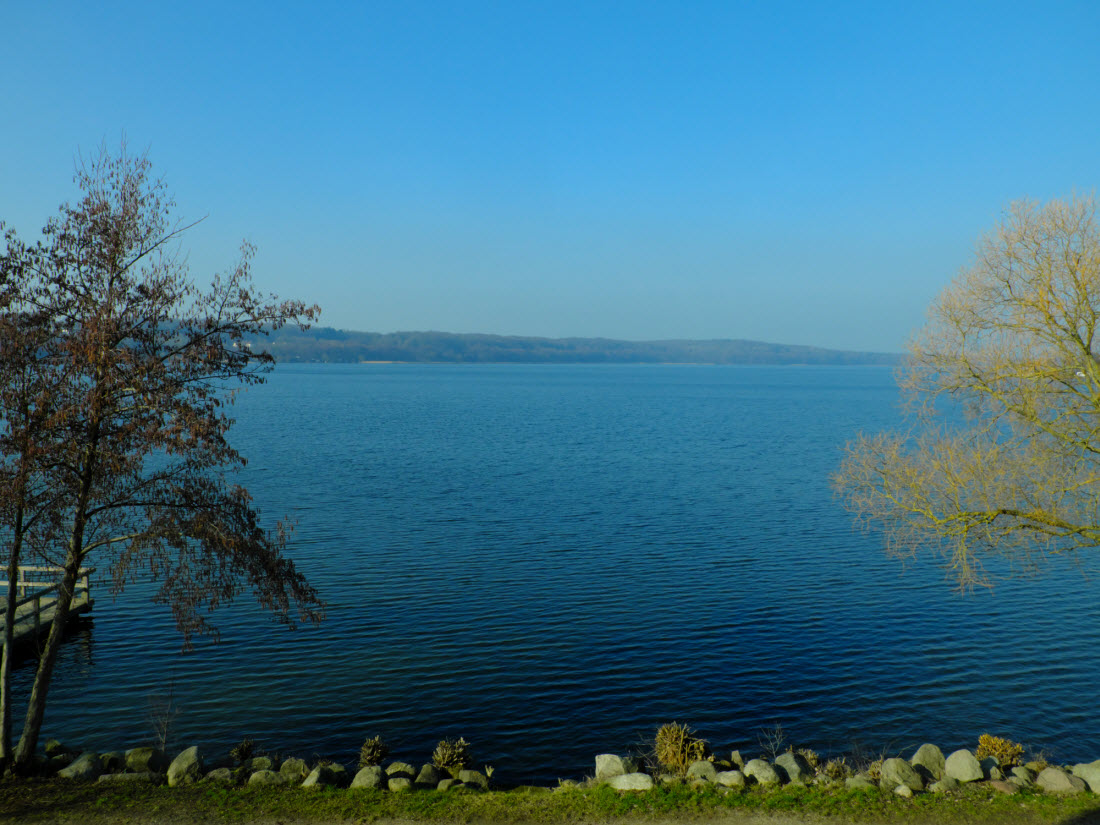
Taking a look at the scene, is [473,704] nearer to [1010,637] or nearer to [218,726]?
[218,726]

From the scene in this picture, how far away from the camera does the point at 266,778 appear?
48.2ft

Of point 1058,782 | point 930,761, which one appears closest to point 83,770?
point 930,761

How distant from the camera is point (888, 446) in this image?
72.6ft

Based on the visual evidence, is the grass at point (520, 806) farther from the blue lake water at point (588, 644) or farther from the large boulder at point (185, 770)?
the blue lake water at point (588, 644)

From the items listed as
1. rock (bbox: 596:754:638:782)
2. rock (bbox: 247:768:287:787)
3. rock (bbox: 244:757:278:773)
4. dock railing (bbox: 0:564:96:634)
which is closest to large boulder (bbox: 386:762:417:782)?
rock (bbox: 247:768:287:787)

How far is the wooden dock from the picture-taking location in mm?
23406

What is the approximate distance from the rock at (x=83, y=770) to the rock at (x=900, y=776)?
46.1ft

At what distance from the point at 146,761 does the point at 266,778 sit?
2.68 metres

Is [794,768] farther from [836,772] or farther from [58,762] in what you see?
[58,762]

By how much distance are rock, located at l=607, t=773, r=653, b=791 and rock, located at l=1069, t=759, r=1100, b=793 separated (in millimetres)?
7631

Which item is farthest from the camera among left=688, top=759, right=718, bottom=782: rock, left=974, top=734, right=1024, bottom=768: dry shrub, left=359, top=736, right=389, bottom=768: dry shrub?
left=359, top=736, right=389, bottom=768: dry shrub

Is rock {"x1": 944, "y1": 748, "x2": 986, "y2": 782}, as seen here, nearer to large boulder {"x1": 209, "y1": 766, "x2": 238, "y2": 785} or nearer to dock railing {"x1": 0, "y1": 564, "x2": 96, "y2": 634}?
large boulder {"x1": 209, "y1": 766, "x2": 238, "y2": 785}

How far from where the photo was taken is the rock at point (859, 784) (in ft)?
46.0

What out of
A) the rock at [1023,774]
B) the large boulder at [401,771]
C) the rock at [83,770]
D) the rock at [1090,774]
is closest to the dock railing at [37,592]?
the rock at [83,770]
